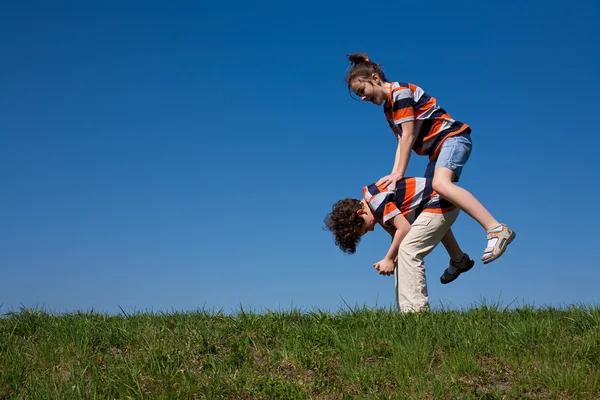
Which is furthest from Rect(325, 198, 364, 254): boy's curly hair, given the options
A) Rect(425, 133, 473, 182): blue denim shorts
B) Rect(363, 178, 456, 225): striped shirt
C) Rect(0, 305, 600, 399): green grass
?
Rect(425, 133, 473, 182): blue denim shorts

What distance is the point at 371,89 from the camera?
7.56 m

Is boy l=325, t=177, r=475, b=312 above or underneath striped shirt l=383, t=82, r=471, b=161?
underneath

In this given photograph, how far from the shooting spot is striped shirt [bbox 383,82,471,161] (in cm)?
734

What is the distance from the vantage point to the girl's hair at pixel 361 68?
7.65 m

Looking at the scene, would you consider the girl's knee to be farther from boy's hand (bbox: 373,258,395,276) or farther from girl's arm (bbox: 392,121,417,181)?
boy's hand (bbox: 373,258,395,276)

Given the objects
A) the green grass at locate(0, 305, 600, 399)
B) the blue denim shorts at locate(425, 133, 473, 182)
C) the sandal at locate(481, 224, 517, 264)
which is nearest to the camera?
the green grass at locate(0, 305, 600, 399)

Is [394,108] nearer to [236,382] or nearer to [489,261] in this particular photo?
[489,261]

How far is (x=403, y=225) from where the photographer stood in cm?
731

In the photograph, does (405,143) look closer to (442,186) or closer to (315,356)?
(442,186)

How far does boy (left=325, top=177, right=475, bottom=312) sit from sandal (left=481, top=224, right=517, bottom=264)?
62cm

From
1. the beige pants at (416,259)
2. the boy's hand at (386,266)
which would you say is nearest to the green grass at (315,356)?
the beige pants at (416,259)

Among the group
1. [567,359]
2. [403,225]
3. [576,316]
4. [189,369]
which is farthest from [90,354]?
[576,316]

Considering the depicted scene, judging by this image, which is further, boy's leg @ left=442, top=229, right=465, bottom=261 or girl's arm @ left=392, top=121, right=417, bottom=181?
boy's leg @ left=442, top=229, right=465, bottom=261

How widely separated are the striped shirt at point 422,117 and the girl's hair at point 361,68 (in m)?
0.30
